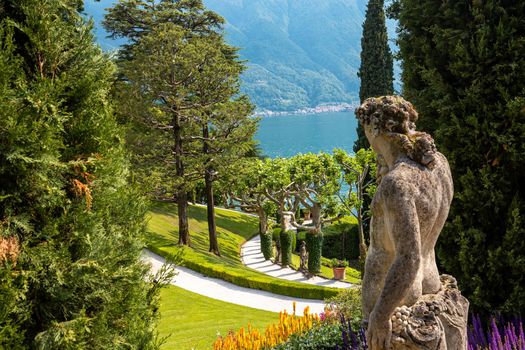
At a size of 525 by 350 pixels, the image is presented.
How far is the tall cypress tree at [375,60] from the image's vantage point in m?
34.6

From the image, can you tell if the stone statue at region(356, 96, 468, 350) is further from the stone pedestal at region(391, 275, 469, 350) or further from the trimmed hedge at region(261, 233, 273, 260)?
the trimmed hedge at region(261, 233, 273, 260)

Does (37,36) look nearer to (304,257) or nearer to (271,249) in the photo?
(304,257)

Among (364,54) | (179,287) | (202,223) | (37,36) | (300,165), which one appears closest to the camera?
(37,36)

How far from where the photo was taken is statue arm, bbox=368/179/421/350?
3627 millimetres

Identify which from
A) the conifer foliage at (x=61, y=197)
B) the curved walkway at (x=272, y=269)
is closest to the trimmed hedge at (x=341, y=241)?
the curved walkway at (x=272, y=269)

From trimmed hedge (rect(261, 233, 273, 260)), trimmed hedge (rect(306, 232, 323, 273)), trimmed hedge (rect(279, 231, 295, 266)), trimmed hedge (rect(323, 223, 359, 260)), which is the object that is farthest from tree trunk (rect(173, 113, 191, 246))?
trimmed hedge (rect(323, 223, 359, 260))

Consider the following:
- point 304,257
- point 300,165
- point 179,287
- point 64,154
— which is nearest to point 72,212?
point 64,154

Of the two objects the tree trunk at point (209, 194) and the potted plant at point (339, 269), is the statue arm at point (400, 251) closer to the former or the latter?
the potted plant at point (339, 269)

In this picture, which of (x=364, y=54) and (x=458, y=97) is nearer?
(x=458, y=97)

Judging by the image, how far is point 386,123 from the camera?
4.08 meters

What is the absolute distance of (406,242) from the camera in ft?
11.9

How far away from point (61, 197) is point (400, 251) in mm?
3438

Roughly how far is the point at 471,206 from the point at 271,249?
23494 millimetres

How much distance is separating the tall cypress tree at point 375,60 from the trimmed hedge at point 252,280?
14.7 m
